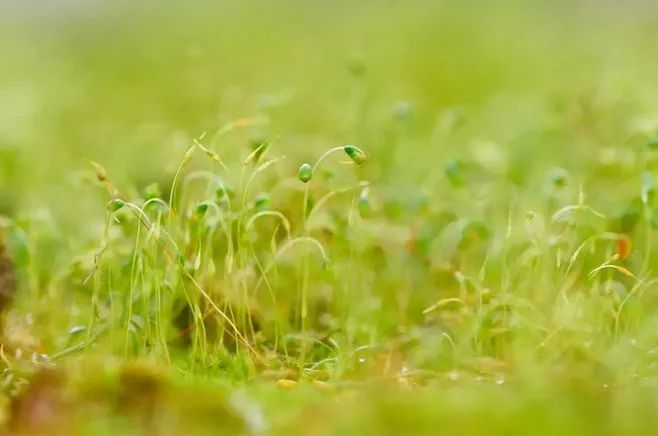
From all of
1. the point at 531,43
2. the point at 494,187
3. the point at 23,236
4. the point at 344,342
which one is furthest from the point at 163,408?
the point at 531,43

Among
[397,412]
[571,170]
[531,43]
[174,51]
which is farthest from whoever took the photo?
[174,51]

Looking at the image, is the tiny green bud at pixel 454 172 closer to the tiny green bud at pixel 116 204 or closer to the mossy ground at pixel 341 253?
the mossy ground at pixel 341 253

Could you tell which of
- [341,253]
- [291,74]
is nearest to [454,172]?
[341,253]

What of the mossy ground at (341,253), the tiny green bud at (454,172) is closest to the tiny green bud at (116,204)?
the mossy ground at (341,253)

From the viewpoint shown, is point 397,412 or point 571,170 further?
point 571,170

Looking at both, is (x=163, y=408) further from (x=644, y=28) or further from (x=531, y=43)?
(x=644, y=28)

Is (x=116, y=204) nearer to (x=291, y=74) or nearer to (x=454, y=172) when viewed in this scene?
(x=454, y=172)

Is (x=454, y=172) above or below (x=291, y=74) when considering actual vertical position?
below

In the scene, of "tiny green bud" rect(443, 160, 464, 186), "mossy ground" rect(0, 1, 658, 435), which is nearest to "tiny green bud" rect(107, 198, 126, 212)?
"mossy ground" rect(0, 1, 658, 435)
